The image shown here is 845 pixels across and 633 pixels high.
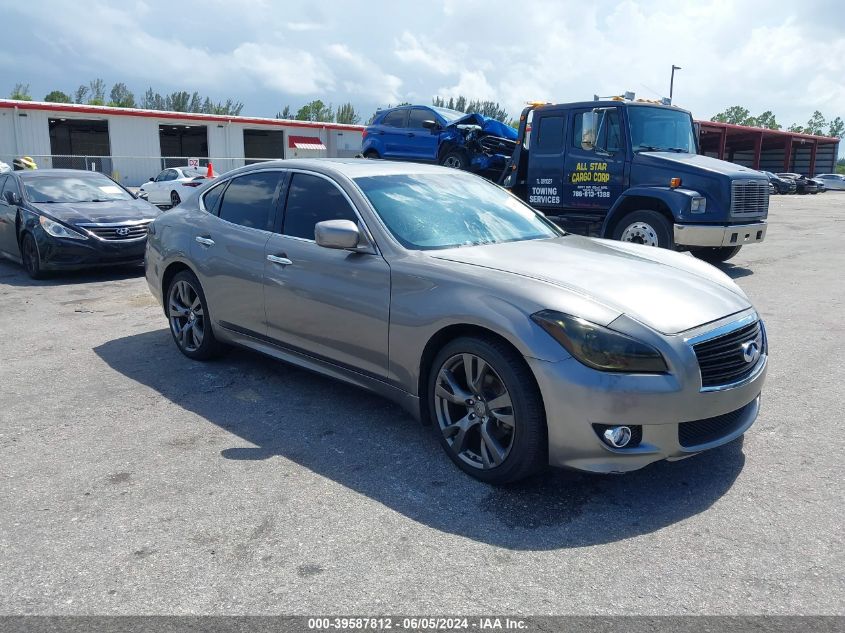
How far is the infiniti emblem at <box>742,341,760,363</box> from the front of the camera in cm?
361

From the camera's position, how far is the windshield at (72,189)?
10367 mm

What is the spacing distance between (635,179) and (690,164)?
28.3 inches

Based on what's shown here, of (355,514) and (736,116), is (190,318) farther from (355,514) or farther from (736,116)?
(736,116)

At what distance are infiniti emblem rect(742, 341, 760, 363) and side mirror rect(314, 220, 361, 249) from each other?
2.17 meters

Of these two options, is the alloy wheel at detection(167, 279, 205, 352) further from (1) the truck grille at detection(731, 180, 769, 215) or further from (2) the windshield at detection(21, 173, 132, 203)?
(1) the truck grille at detection(731, 180, 769, 215)

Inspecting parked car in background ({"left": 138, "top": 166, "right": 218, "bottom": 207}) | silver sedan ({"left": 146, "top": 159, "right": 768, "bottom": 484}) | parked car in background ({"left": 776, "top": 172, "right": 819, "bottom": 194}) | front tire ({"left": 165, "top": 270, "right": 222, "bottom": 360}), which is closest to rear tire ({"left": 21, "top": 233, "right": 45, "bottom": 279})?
front tire ({"left": 165, "top": 270, "right": 222, "bottom": 360})

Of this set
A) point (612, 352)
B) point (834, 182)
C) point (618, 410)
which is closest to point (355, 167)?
point (612, 352)

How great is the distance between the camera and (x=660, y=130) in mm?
10125

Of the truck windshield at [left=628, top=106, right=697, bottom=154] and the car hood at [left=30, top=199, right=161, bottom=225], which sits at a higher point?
the truck windshield at [left=628, top=106, right=697, bottom=154]

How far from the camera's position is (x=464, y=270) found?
151 inches

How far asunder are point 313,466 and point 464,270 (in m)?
1.32

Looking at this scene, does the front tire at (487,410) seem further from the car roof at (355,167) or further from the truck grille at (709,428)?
the car roof at (355,167)

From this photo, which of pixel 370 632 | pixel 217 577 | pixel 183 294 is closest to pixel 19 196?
pixel 183 294

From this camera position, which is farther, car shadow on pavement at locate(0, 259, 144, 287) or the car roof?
car shadow on pavement at locate(0, 259, 144, 287)
